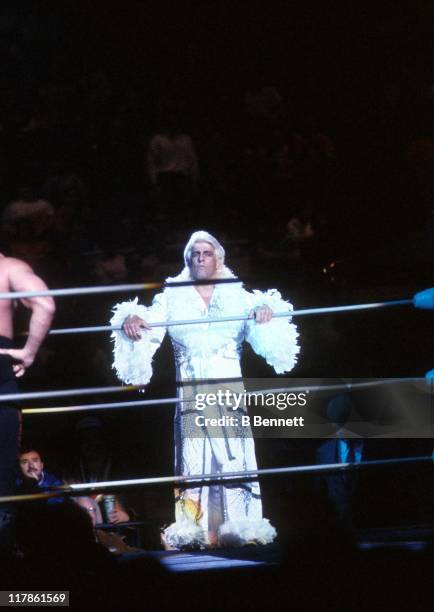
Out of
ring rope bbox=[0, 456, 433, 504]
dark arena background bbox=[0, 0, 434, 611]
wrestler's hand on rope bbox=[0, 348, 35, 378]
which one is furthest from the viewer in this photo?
dark arena background bbox=[0, 0, 434, 611]

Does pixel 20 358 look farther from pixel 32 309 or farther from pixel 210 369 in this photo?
pixel 210 369

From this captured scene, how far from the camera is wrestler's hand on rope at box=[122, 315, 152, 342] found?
2.14m

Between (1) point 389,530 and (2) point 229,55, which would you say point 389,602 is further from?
(2) point 229,55

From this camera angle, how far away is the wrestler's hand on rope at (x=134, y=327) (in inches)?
84.4

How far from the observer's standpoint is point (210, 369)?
213cm

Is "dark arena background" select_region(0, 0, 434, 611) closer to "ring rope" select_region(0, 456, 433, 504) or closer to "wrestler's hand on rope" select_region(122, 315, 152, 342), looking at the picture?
"wrestler's hand on rope" select_region(122, 315, 152, 342)

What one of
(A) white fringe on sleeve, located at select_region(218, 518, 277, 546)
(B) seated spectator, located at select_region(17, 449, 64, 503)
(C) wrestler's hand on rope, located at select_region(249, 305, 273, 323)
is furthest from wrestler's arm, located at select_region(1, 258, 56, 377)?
(A) white fringe on sleeve, located at select_region(218, 518, 277, 546)

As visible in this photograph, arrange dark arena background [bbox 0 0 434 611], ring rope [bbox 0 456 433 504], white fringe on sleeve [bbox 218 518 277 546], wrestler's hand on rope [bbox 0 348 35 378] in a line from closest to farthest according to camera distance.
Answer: ring rope [bbox 0 456 433 504], wrestler's hand on rope [bbox 0 348 35 378], white fringe on sleeve [bbox 218 518 277 546], dark arena background [bbox 0 0 434 611]

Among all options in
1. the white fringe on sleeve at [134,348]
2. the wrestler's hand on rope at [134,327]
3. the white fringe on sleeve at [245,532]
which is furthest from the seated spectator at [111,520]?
the wrestler's hand on rope at [134,327]

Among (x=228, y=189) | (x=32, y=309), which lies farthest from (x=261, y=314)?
(x=32, y=309)

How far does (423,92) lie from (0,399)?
1.58m

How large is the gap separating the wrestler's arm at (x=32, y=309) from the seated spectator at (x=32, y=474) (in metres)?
0.28

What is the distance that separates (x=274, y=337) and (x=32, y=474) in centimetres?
76

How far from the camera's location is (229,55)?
2.37m
